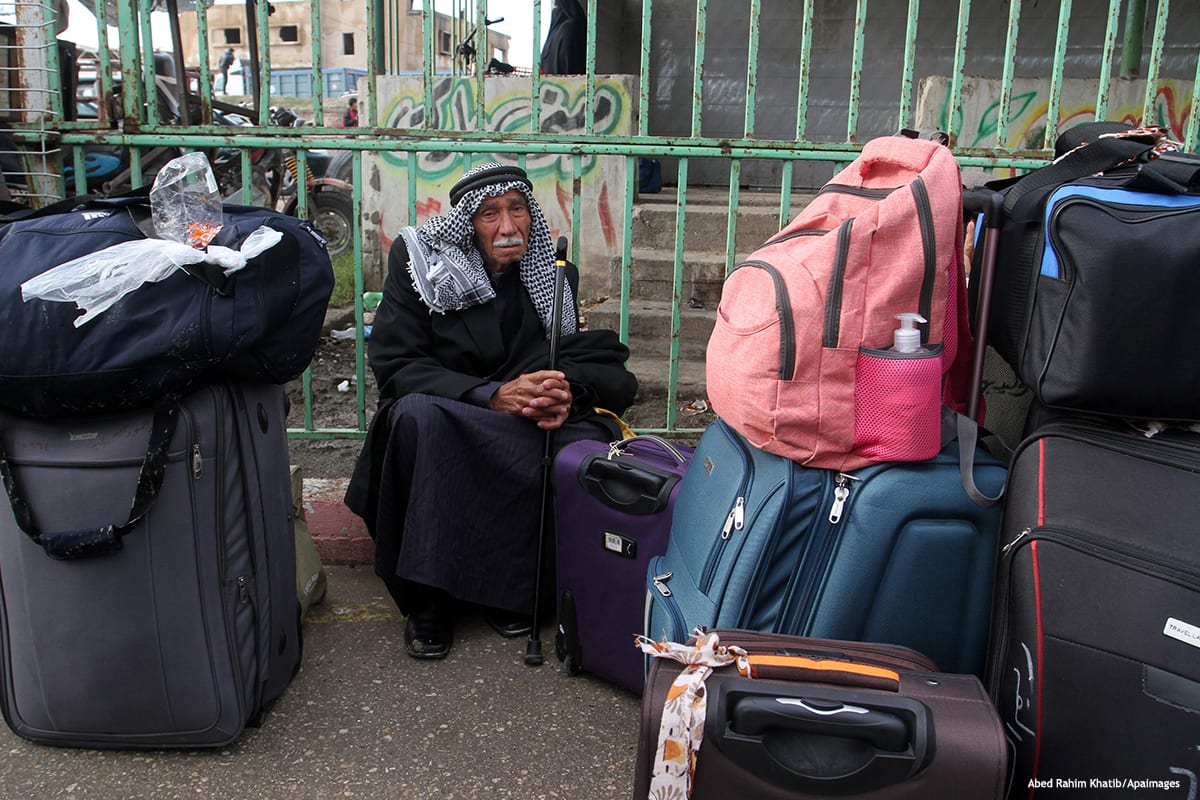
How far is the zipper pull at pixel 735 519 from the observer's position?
5.95 ft

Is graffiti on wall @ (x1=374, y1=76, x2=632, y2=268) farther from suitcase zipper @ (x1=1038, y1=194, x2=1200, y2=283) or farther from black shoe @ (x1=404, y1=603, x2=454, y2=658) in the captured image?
suitcase zipper @ (x1=1038, y1=194, x2=1200, y2=283)

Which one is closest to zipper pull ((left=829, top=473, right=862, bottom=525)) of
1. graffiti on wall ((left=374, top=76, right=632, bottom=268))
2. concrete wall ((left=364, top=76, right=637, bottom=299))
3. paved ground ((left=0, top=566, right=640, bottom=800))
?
paved ground ((left=0, top=566, right=640, bottom=800))

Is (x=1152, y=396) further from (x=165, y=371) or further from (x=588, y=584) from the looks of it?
(x=165, y=371)

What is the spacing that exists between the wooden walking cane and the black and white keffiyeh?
148 mm

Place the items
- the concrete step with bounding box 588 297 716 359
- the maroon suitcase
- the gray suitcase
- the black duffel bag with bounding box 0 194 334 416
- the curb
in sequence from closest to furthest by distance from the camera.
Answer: the maroon suitcase → the black duffel bag with bounding box 0 194 334 416 → the gray suitcase → the curb → the concrete step with bounding box 588 297 716 359

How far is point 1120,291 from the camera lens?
159 cm

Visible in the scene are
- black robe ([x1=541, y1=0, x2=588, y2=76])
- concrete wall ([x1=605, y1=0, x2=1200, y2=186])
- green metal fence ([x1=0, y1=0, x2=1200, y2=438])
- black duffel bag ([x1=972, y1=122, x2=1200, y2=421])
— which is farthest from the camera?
black robe ([x1=541, y1=0, x2=588, y2=76])

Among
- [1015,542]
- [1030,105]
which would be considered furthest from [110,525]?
[1030,105]

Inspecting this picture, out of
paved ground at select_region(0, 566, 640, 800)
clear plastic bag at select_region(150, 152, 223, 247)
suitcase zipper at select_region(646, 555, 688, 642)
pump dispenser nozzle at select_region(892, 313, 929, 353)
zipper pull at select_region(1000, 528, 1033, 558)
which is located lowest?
paved ground at select_region(0, 566, 640, 800)

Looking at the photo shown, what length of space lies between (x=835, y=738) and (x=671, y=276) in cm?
368

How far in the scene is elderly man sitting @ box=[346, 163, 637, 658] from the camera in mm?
2521

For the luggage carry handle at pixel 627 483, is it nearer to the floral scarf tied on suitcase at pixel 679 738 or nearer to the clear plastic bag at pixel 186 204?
the floral scarf tied on suitcase at pixel 679 738

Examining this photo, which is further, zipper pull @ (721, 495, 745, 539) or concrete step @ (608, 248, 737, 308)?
concrete step @ (608, 248, 737, 308)

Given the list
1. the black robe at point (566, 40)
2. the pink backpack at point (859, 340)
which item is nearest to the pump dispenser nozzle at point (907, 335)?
the pink backpack at point (859, 340)
